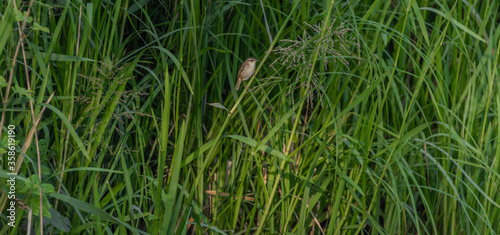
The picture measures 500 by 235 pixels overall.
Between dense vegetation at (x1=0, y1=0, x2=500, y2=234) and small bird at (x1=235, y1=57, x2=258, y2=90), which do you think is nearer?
dense vegetation at (x1=0, y1=0, x2=500, y2=234)

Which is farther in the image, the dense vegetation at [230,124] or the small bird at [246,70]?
the small bird at [246,70]

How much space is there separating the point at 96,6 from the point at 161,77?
0.43m

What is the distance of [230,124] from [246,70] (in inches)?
8.7

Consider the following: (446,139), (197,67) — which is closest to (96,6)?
(197,67)

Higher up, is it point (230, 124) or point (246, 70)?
point (246, 70)

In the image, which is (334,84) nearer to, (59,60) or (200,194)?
(200,194)

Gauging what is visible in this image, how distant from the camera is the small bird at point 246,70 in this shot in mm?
1949

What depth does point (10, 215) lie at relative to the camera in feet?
5.12

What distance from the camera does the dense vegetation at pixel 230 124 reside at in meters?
1.67

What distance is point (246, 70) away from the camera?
2004mm

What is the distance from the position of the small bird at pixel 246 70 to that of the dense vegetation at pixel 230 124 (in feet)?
0.16

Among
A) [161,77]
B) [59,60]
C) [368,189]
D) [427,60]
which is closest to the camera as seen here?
[59,60]

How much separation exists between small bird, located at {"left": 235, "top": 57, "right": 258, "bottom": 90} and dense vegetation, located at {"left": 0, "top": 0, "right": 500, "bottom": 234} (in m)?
0.05

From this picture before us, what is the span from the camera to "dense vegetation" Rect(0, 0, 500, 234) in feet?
5.46
